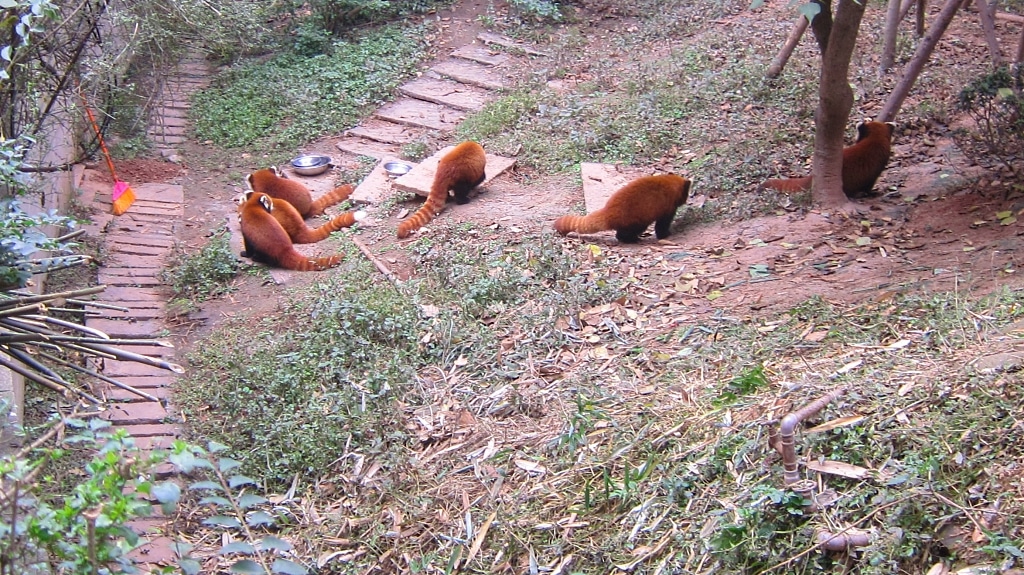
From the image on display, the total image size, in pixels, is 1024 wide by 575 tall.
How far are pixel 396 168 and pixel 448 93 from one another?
2265mm

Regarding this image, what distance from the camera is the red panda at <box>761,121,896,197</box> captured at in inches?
270

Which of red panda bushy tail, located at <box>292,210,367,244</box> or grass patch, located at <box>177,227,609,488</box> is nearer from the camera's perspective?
grass patch, located at <box>177,227,609,488</box>

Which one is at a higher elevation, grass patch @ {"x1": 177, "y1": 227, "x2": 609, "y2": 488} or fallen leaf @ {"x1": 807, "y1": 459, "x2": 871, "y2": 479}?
fallen leaf @ {"x1": 807, "y1": 459, "x2": 871, "y2": 479}

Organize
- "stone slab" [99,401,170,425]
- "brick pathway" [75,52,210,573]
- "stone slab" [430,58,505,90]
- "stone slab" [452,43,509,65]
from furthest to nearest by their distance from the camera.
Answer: "stone slab" [452,43,509,65] → "stone slab" [430,58,505,90] → "stone slab" [99,401,170,425] → "brick pathway" [75,52,210,573]

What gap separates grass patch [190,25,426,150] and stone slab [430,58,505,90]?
411mm

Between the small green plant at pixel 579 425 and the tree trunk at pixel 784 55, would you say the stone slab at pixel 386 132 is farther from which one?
the small green plant at pixel 579 425

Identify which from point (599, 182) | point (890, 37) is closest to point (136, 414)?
point (599, 182)

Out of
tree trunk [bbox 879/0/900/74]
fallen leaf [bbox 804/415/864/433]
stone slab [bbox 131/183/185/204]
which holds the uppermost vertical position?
tree trunk [bbox 879/0/900/74]

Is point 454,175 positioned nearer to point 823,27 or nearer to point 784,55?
point 823,27

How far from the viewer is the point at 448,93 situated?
11.2m

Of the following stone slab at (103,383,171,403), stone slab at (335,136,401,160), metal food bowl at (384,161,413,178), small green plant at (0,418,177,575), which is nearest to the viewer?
small green plant at (0,418,177,575)

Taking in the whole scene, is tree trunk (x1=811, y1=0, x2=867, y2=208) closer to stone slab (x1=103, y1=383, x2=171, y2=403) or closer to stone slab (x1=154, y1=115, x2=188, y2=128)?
stone slab (x1=103, y1=383, x2=171, y2=403)

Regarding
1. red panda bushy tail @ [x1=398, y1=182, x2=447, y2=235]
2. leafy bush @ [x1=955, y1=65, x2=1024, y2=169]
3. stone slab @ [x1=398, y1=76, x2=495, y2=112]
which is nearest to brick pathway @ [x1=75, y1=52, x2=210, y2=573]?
red panda bushy tail @ [x1=398, y1=182, x2=447, y2=235]

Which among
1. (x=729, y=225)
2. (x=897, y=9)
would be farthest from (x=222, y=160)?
(x=897, y=9)
